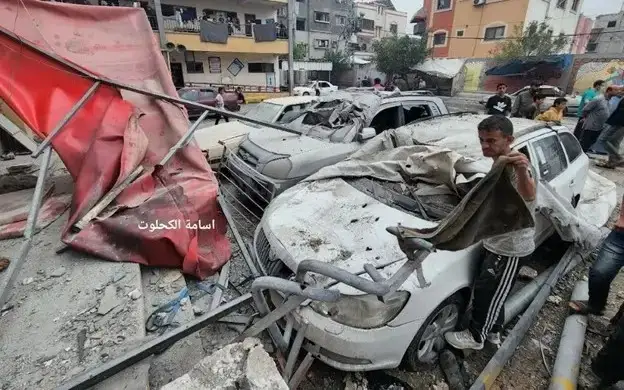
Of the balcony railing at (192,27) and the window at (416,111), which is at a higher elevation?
the balcony railing at (192,27)

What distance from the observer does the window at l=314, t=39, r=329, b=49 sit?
31.0m

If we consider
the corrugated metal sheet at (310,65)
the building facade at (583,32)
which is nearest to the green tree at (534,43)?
the building facade at (583,32)

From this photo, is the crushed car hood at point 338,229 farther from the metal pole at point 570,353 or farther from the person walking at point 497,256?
the metal pole at point 570,353

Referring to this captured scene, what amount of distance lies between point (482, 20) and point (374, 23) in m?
13.9

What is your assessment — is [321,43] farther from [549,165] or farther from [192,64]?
[549,165]

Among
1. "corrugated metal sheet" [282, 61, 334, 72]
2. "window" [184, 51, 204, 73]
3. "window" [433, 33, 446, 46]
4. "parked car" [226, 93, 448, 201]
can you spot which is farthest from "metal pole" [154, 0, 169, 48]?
"window" [433, 33, 446, 46]

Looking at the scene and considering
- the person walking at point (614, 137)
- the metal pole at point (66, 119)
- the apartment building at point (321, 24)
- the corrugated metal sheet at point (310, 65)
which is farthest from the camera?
the apartment building at point (321, 24)

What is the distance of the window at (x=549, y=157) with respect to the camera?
294 centimetres

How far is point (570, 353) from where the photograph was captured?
2176 millimetres

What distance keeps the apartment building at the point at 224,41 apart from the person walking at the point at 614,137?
18.3 meters

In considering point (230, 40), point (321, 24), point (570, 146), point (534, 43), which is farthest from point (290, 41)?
point (570, 146)

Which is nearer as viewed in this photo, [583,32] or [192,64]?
[192,64]

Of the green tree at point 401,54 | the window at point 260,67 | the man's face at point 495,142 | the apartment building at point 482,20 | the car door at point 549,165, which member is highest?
the apartment building at point 482,20

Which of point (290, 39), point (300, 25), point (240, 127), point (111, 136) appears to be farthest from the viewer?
point (300, 25)
